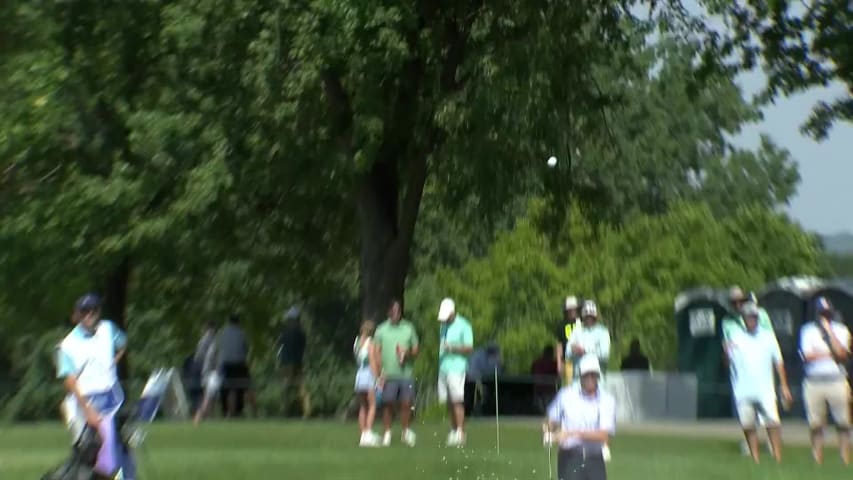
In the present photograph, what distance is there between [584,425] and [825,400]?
955cm

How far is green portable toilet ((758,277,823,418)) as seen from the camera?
36.8 meters

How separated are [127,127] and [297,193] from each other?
490cm

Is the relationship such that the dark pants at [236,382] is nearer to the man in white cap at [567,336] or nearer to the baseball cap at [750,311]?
the man in white cap at [567,336]

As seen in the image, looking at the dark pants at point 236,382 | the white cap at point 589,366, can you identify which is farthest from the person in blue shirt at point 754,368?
the dark pants at point 236,382

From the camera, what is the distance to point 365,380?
25.4 m

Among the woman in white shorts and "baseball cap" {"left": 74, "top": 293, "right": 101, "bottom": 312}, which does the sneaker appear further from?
"baseball cap" {"left": 74, "top": 293, "right": 101, "bottom": 312}

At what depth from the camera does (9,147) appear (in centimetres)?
3669

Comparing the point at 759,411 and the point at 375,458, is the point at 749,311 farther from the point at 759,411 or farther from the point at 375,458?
the point at 375,458

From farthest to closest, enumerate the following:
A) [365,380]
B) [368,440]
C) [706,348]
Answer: [706,348], [365,380], [368,440]

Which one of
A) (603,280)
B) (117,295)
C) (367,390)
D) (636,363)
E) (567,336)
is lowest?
(367,390)

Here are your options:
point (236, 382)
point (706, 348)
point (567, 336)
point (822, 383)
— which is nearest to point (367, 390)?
point (567, 336)

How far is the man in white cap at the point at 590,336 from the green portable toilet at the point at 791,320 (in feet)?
43.8

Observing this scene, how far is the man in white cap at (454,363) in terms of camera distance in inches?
939

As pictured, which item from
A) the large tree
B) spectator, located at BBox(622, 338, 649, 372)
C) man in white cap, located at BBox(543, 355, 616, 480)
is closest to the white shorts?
the large tree
